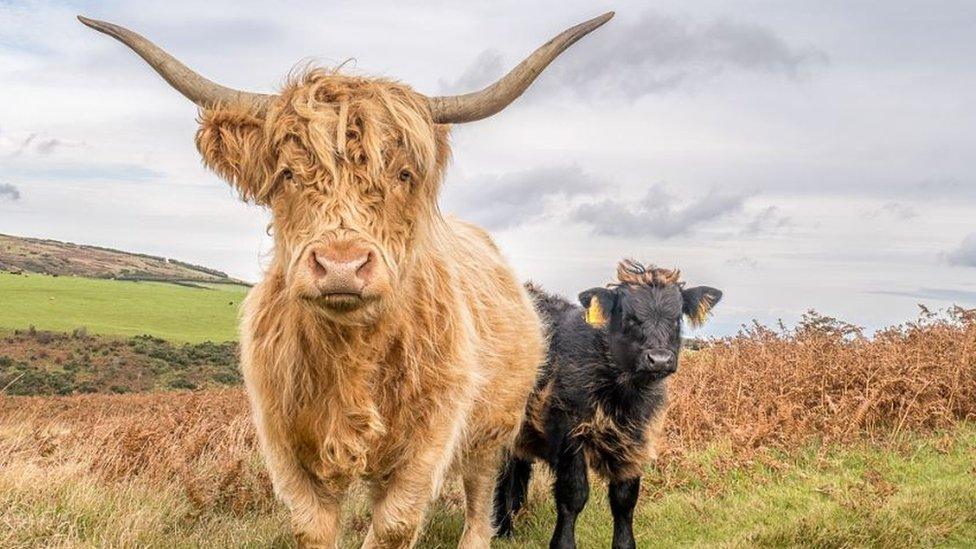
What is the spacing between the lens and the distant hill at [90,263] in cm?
7456

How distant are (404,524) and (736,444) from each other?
4609 millimetres

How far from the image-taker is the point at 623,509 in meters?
6.61

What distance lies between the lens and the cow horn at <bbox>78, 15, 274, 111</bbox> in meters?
4.67

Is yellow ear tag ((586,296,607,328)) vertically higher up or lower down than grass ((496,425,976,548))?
higher up

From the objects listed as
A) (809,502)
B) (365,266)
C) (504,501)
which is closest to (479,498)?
(504,501)

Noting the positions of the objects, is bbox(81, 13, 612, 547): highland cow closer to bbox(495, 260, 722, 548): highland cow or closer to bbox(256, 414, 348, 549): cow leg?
bbox(256, 414, 348, 549): cow leg

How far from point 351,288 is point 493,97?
157 cm

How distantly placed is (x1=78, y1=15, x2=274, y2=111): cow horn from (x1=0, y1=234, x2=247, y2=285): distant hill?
7004 centimetres

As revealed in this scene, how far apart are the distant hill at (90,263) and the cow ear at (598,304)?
2696 inches

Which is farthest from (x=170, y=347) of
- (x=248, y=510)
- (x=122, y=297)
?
(x=248, y=510)

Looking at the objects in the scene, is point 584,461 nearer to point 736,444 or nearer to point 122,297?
point 736,444

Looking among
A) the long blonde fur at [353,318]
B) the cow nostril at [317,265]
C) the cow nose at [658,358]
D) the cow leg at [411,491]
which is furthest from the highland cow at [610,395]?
the cow nostril at [317,265]

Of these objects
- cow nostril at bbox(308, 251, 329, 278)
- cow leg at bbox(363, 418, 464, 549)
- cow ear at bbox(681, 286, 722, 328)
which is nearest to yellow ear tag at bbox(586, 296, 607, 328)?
cow ear at bbox(681, 286, 722, 328)

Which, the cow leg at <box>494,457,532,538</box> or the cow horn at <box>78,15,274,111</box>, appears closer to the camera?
the cow horn at <box>78,15,274,111</box>
